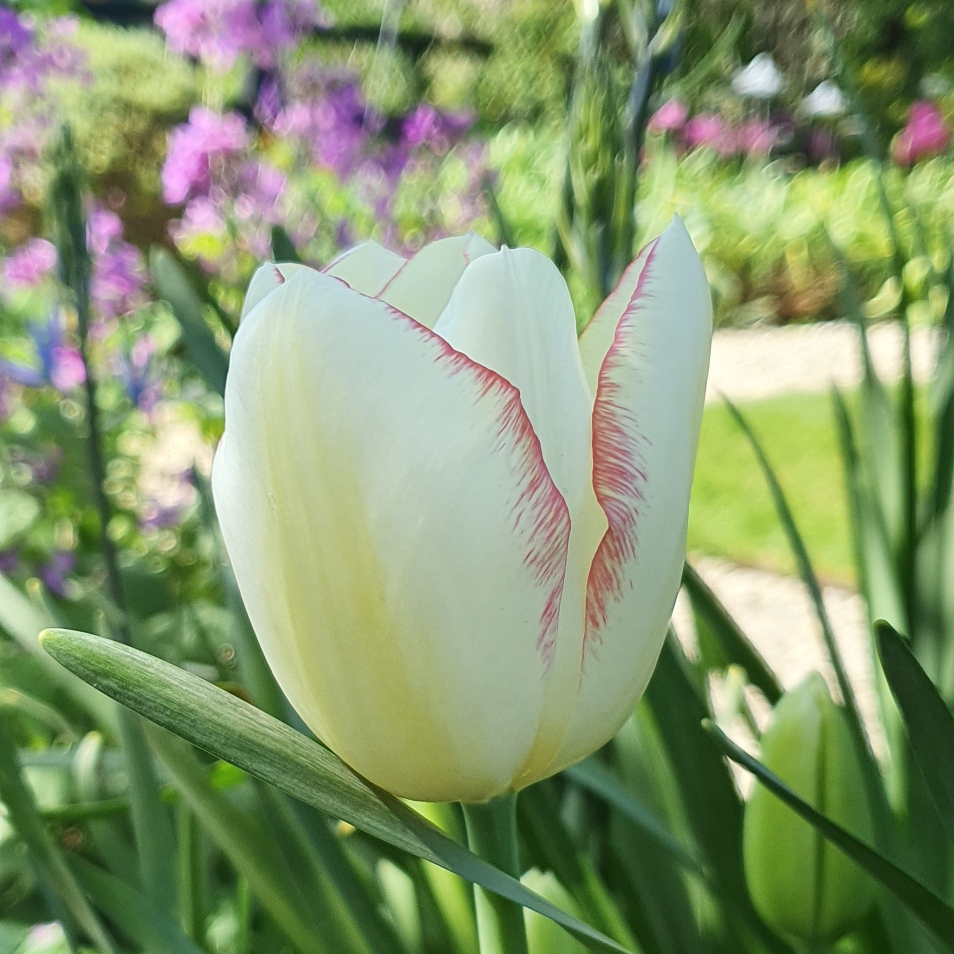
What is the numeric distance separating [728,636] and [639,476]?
13.3 inches

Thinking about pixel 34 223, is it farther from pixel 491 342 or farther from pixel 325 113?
pixel 491 342

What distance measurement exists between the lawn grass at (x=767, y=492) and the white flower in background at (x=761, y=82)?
4920 mm

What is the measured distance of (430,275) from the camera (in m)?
0.35

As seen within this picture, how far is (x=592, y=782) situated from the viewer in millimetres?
471

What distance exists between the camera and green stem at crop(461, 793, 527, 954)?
300mm

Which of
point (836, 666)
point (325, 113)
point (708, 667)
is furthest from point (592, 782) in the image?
point (325, 113)

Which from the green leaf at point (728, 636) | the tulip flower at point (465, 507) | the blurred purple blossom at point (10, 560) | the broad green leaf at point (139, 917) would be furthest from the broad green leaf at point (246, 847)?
the blurred purple blossom at point (10, 560)

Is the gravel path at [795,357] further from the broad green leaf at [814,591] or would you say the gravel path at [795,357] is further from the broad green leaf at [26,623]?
the broad green leaf at [26,623]

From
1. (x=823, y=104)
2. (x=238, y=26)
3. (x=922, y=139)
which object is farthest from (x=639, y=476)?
(x=823, y=104)

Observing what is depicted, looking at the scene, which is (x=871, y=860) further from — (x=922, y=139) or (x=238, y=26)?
(x=922, y=139)

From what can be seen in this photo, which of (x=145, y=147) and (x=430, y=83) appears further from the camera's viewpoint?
(x=430, y=83)

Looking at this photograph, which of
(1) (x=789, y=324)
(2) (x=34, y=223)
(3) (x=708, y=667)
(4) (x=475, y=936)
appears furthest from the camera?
(1) (x=789, y=324)

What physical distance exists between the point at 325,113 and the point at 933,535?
1.16 m

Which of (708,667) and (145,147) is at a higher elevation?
(145,147)
